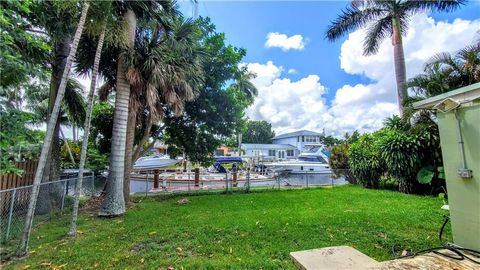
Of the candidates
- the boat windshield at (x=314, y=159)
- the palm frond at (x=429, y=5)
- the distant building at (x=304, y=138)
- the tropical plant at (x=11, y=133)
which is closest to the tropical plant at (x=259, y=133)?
the distant building at (x=304, y=138)

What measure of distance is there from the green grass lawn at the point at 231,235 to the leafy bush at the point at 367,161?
10.5 ft

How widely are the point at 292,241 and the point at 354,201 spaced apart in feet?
14.6

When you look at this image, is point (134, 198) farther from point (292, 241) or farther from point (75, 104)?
point (292, 241)

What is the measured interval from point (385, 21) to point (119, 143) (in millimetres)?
13890

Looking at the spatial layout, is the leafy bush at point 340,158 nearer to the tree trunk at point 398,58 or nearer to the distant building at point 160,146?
the tree trunk at point 398,58

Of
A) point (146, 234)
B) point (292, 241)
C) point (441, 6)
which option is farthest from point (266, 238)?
point (441, 6)

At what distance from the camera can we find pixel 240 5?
7.16 m

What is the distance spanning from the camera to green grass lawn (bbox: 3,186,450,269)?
3838 mm

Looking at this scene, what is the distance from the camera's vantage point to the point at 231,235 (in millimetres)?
4906

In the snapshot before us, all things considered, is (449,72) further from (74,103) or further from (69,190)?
(69,190)

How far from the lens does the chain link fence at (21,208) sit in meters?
4.71

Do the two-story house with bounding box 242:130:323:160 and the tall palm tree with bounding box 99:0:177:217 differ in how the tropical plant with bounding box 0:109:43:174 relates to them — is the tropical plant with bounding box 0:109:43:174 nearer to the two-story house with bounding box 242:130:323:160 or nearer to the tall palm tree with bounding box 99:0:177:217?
the tall palm tree with bounding box 99:0:177:217

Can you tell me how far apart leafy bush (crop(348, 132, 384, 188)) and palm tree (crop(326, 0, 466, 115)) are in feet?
6.43

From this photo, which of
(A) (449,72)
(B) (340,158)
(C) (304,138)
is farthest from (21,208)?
(C) (304,138)
